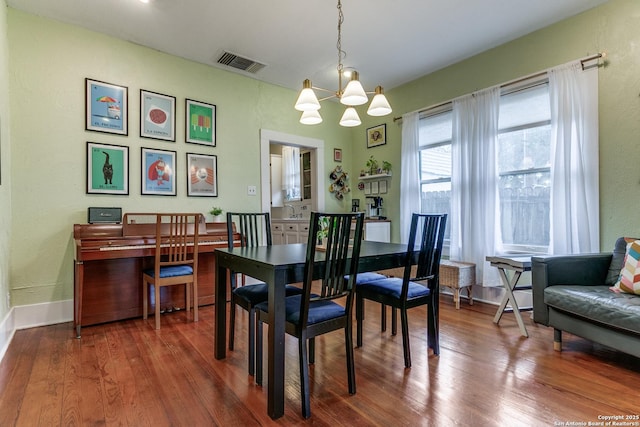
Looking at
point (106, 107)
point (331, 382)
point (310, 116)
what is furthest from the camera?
point (106, 107)

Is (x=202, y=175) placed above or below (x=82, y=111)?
below

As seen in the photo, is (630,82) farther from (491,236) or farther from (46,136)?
(46,136)

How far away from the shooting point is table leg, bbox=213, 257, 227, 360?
86.7 inches

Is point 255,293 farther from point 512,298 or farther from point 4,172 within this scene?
point 4,172

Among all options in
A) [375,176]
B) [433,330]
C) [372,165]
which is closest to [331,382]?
[433,330]

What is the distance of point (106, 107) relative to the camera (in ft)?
10.6

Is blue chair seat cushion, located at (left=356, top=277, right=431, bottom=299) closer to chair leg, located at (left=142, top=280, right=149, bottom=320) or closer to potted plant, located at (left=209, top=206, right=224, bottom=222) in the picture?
chair leg, located at (left=142, top=280, right=149, bottom=320)

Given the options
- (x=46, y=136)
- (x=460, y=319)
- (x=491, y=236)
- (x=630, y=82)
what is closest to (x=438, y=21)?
(x=630, y=82)

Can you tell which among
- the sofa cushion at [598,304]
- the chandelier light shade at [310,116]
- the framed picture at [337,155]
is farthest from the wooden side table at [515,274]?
the framed picture at [337,155]

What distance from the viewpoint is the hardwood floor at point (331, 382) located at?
1561 millimetres

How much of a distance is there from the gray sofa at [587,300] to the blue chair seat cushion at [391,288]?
87cm

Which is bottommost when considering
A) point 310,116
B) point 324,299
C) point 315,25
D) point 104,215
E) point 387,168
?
point 324,299

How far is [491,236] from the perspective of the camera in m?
3.42

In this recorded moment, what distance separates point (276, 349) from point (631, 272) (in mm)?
2347
